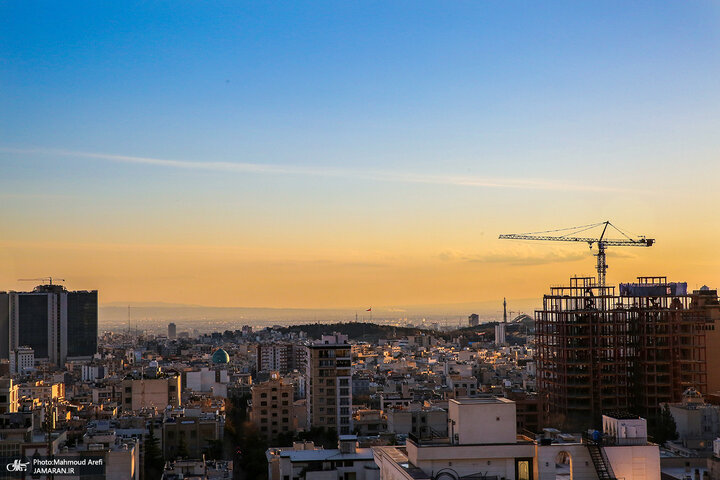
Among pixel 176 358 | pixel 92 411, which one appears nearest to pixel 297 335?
pixel 176 358

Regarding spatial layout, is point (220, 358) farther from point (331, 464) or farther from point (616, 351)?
point (331, 464)

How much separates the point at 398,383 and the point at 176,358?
3343 cm

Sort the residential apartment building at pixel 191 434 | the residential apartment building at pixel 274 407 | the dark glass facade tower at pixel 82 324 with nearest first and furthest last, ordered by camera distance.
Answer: the residential apartment building at pixel 191 434, the residential apartment building at pixel 274 407, the dark glass facade tower at pixel 82 324

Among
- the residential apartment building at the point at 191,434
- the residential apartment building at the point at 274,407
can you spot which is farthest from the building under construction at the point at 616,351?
the residential apartment building at the point at 191,434

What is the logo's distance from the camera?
500 inches

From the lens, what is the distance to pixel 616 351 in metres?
29.8

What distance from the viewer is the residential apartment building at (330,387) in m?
29.0

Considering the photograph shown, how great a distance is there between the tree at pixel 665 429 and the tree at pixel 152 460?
11.8m

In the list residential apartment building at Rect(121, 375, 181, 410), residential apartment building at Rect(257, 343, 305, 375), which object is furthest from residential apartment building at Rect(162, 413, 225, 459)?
residential apartment building at Rect(257, 343, 305, 375)

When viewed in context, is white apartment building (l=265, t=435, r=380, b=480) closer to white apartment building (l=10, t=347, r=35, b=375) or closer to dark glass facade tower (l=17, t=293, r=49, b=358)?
white apartment building (l=10, t=347, r=35, b=375)

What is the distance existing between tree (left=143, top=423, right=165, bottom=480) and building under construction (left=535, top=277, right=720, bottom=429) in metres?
11.9

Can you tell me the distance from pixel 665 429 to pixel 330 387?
34.7ft

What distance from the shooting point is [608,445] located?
9.46 meters

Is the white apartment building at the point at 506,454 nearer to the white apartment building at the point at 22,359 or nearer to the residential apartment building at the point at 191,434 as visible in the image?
the residential apartment building at the point at 191,434
